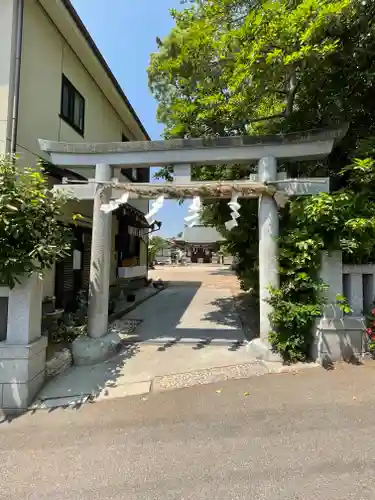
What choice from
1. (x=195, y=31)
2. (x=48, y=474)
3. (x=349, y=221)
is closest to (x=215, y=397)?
(x=48, y=474)

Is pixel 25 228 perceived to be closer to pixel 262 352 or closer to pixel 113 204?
pixel 113 204

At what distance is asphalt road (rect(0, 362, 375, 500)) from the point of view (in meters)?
Answer: 2.32

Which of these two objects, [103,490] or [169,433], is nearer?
[103,490]

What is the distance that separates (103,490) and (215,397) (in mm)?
1748

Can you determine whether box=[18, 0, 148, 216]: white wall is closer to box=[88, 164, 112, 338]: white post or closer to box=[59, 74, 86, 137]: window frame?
box=[59, 74, 86, 137]: window frame

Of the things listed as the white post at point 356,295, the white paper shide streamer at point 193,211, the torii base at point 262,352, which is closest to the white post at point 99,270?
the white paper shide streamer at point 193,211

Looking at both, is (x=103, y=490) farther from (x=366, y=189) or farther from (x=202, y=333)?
(x=366, y=189)

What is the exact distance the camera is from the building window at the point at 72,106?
7.29 meters

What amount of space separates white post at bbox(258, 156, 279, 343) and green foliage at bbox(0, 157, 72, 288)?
10.3 feet

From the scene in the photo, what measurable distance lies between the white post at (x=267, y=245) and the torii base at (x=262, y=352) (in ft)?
0.28

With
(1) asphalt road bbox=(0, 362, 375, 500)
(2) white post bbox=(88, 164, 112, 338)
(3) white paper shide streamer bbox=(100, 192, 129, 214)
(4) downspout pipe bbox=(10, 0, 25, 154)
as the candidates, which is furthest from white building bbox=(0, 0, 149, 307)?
(1) asphalt road bbox=(0, 362, 375, 500)

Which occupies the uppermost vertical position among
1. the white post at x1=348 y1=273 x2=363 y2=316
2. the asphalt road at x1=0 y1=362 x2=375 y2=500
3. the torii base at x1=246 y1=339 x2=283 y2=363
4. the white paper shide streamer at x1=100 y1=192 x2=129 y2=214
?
the white paper shide streamer at x1=100 y1=192 x2=129 y2=214

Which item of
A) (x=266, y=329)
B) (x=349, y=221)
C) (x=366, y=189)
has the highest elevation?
(x=366, y=189)

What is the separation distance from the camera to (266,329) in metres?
4.82
